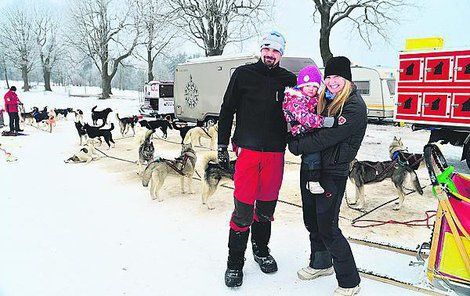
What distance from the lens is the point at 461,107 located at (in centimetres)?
775

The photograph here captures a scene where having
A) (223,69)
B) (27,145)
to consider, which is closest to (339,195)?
(223,69)

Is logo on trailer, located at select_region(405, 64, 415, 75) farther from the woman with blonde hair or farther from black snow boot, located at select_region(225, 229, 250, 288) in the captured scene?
black snow boot, located at select_region(225, 229, 250, 288)

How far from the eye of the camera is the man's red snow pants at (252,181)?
10.2 ft

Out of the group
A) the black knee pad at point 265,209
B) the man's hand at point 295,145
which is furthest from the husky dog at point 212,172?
the man's hand at point 295,145

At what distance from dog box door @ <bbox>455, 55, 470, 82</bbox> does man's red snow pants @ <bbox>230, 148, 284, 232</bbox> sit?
636 centimetres

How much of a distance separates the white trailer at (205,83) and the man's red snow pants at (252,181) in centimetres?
816

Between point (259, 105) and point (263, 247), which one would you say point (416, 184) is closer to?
point (263, 247)

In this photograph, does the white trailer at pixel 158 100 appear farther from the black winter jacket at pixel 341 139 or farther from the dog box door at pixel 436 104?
the black winter jacket at pixel 341 139

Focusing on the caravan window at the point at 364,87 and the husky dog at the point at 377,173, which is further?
the caravan window at the point at 364,87

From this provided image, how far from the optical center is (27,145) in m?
11.3

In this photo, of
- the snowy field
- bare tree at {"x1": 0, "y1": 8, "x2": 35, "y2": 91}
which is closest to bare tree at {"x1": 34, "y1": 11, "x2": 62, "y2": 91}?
bare tree at {"x1": 0, "y1": 8, "x2": 35, "y2": 91}

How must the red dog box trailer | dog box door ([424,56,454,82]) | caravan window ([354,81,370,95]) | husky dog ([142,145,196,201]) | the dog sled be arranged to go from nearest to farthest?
the dog sled
husky dog ([142,145,196,201])
the red dog box trailer
dog box door ([424,56,454,82])
caravan window ([354,81,370,95])

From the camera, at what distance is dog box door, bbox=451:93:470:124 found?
768cm

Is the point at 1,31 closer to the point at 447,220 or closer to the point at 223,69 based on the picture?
the point at 223,69
